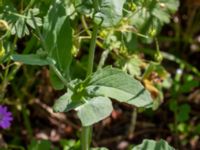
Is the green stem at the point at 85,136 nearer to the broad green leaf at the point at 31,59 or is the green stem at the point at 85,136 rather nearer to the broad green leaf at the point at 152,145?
the broad green leaf at the point at 152,145

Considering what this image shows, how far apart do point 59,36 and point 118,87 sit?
0.20 meters

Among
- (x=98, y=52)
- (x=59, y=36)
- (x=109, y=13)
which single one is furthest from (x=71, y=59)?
(x=98, y=52)

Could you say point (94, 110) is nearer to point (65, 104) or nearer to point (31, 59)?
point (65, 104)

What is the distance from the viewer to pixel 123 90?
142 centimetres

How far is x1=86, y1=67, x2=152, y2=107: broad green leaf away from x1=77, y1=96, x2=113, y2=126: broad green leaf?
0.04 metres

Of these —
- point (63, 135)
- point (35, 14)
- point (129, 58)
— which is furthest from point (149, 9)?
point (63, 135)

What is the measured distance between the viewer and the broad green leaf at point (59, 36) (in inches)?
56.5

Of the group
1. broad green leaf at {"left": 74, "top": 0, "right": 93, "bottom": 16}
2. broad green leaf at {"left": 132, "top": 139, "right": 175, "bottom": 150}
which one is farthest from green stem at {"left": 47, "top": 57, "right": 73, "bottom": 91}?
broad green leaf at {"left": 132, "top": 139, "right": 175, "bottom": 150}

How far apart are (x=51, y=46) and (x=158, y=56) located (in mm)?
507

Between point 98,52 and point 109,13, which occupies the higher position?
point 109,13

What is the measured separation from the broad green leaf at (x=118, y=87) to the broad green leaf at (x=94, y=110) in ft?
0.12

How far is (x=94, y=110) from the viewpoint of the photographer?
1.35 meters

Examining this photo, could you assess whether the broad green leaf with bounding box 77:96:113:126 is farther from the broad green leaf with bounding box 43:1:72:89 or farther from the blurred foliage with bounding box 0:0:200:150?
the broad green leaf with bounding box 43:1:72:89

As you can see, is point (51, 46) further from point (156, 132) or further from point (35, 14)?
point (156, 132)
